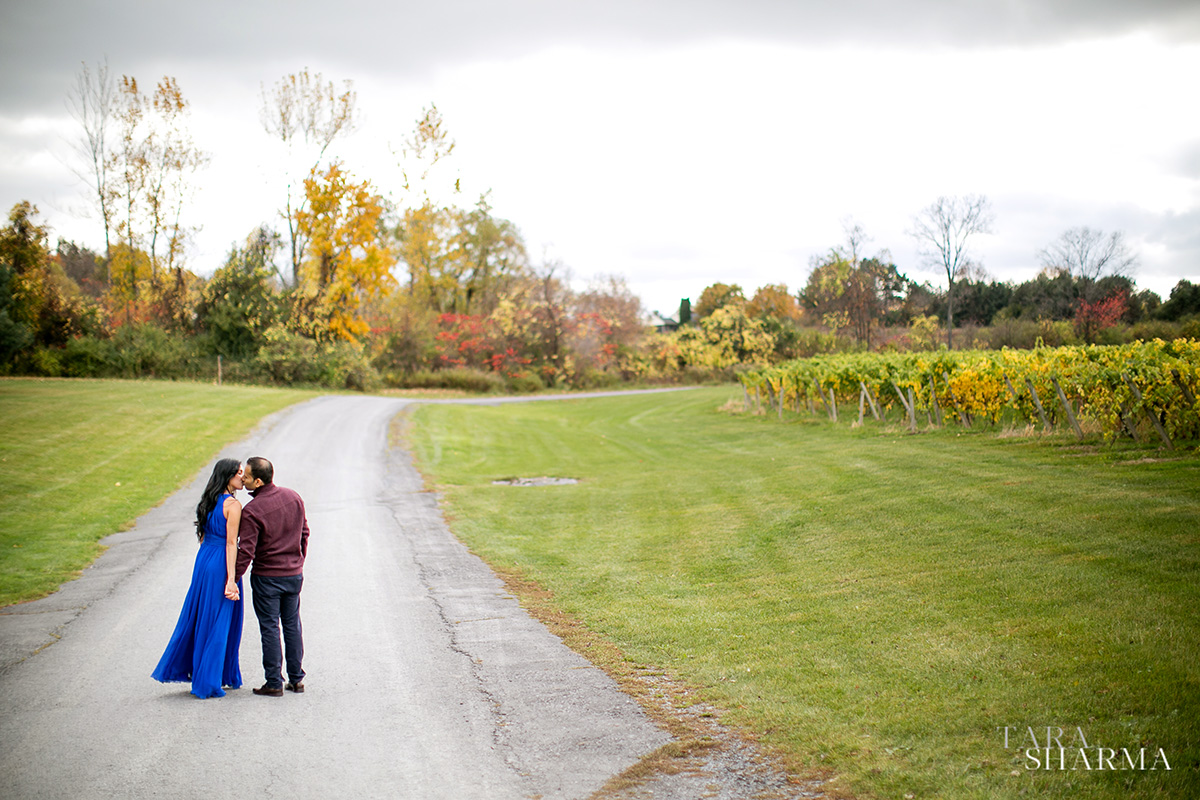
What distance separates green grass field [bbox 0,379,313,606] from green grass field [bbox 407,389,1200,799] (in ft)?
18.8

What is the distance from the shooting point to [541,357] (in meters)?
48.3

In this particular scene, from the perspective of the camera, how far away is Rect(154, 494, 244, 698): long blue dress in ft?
18.2

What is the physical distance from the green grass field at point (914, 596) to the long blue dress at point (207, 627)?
3.31 meters

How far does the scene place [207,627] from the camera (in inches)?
221

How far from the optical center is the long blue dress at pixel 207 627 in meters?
5.56

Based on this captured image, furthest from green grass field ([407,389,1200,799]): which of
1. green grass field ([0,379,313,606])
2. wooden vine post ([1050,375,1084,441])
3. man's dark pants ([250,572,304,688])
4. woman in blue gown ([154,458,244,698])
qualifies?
green grass field ([0,379,313,606])

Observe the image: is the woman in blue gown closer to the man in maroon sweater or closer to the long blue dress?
the long blue dress

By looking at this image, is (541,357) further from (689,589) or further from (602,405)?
(689,589)

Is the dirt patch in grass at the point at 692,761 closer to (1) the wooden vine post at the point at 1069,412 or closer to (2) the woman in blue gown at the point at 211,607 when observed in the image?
(2) the woman in blue gown at the point at 211,607

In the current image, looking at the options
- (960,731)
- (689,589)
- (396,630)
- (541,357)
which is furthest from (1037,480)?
(541,357)

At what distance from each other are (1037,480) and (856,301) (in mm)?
35070

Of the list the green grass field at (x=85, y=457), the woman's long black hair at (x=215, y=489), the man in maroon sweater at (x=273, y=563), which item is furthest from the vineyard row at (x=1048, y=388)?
the green grass field at (x=85, y=457)

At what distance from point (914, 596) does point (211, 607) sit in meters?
6.23

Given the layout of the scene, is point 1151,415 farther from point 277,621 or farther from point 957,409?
point 277,621
